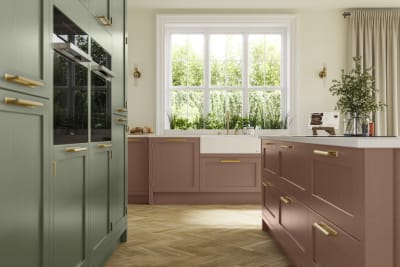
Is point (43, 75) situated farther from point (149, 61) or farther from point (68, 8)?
point (149, 61)

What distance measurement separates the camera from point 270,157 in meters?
3.54

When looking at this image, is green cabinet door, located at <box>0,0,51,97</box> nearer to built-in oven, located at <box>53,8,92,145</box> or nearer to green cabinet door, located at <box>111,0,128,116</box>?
built-in oven, located at <box>53,8,92,145</box>

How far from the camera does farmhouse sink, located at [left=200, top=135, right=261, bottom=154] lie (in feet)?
18.0

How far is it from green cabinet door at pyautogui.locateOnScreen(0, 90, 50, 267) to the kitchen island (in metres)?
1.20

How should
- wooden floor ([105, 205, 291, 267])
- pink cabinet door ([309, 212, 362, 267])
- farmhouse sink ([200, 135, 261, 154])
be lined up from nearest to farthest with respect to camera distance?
pink cabinet door ([309, 212, 362, 267]) → wooden floor ([105, 205, 291, 267]) → farmhouse sink ([200, 135, 261, 154])

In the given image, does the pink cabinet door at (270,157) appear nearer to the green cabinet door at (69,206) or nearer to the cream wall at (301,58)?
the green cabinet door at (69,206)

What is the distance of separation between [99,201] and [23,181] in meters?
1.20

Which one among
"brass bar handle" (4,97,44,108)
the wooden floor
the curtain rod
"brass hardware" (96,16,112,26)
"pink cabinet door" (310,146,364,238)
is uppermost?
the curtain rod

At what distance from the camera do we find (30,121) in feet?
5.17

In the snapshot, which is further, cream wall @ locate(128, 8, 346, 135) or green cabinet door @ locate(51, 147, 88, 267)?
cream wall @ locate(128, 8, 346, 135)

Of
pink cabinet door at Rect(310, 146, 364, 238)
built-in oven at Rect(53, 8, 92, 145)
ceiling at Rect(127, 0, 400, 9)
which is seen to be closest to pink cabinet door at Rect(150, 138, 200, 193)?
ceiling at Rect(127, 0, 400, 9)

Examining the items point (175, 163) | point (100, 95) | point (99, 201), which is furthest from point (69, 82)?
point (175, 163)

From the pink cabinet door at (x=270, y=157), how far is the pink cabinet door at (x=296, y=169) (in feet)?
0.54

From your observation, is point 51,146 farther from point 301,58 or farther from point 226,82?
point 301,58
